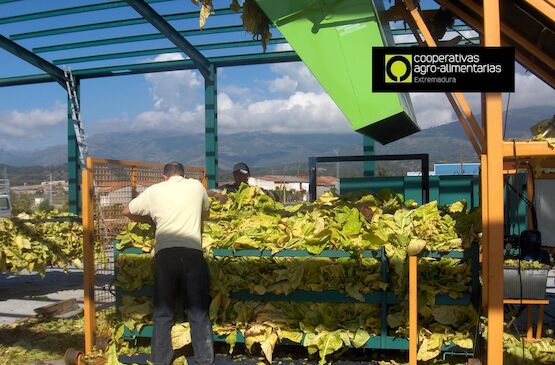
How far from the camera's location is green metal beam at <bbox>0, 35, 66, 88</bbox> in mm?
13032

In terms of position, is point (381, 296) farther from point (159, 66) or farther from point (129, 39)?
point (159, 66)

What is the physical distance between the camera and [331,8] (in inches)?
177

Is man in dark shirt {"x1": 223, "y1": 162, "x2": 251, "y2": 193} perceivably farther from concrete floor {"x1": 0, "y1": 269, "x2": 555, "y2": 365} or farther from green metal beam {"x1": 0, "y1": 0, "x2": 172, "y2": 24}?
green metal beam {"x1": 0, "y1": 0, "x2": 172, "y2": 24}

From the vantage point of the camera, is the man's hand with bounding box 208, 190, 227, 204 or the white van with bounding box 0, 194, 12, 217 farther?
the white van with bounding box 0, 194, 12, 217

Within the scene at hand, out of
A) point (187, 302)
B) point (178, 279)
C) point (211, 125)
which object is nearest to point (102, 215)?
point (178, 279)

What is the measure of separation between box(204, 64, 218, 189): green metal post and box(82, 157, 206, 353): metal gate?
839cm

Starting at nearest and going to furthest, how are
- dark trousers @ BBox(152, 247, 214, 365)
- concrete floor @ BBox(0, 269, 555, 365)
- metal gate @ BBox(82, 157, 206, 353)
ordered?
dark trousers @ BBox(152, 247, 214, 365) < metal gate @ BBox(82, 157, 206, 353) < concrete floor @ BBox(0, 269, 555, 365)

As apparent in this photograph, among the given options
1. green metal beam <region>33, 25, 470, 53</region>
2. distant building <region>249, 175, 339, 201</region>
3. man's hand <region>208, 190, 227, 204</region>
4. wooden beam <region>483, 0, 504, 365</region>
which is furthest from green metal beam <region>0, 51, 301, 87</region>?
wooden beam <region>483, 0, 504, 365</region>

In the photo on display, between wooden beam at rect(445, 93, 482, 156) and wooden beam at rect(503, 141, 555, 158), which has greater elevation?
wooden beam at rect(445, 93, 482, 156)

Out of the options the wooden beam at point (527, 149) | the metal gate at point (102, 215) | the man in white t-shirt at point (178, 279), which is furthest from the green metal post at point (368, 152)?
the wooden beam at point (527, 149)

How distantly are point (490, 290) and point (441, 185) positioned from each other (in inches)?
195

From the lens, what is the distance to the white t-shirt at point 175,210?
4723 millimetres

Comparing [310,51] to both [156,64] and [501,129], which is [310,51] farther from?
[156,64]

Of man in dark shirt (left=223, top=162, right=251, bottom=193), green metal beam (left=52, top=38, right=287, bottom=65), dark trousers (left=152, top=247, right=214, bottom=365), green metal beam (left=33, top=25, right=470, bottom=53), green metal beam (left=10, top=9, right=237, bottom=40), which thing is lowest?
dark trousers (left=152, top=247, right=214, bottom=365)
